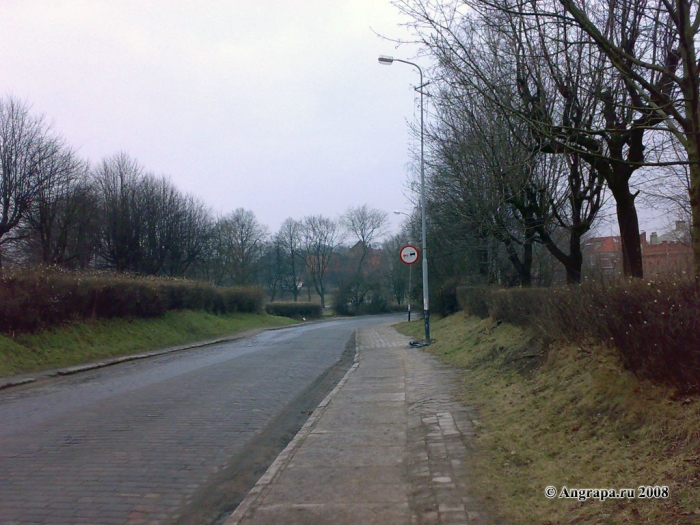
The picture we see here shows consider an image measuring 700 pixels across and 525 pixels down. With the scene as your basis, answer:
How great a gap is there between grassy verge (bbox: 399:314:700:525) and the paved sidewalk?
1.24 ft

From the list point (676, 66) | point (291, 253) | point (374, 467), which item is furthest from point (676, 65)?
point (291, 253)

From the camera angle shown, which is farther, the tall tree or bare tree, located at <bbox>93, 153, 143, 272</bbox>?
bare tree, located at <bbox>93, 153, 143, 272</bbox>

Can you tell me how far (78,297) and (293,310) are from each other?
46.0 m

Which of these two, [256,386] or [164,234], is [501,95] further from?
[164,234]

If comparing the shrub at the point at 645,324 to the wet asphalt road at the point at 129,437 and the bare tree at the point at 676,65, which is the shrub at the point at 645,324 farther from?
the wet asphalt road at the point at 129,437

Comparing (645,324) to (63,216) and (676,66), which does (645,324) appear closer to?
(676,66)

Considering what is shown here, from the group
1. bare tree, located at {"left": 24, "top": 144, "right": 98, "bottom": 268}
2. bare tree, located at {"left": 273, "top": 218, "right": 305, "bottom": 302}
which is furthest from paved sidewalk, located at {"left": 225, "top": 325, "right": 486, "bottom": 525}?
bare tree, located at {"left": 273, "top": 218, "right": 305, "bottom": 302}

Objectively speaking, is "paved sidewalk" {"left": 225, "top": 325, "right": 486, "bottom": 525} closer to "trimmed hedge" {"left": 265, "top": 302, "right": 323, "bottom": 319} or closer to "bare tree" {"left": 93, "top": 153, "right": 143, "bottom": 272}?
"bare tree" {"left": 93, "top": 153, "right": 143, "bottom": 272}

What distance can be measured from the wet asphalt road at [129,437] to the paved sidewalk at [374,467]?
743 millimetres

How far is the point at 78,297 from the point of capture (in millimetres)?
19453

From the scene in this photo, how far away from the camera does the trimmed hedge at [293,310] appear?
6338cm

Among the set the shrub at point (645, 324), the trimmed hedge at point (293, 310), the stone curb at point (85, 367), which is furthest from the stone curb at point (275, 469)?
the trimmed hedge at point (293, 310)

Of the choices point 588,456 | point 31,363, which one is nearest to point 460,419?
point 588,456

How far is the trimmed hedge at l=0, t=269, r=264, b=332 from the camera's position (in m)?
16.1
